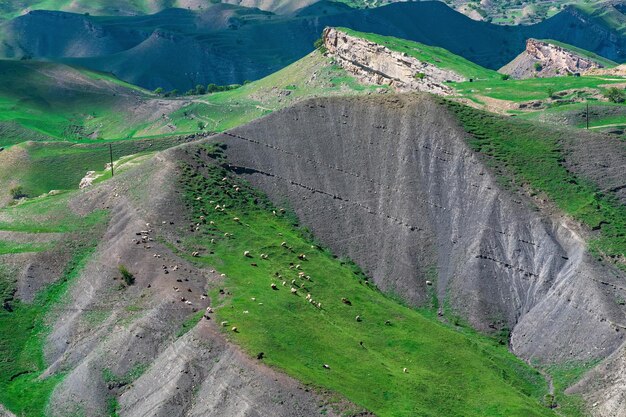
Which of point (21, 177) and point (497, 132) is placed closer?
point (497, 132)

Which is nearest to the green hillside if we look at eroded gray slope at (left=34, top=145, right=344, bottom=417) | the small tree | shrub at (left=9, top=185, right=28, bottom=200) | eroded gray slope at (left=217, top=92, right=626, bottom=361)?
eroded gray slope at (left=34, top=145, right=344, bottom=417)

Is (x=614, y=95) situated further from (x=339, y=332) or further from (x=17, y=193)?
(x=17, y=193)

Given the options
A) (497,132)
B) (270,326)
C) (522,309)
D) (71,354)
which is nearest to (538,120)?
(497,132)

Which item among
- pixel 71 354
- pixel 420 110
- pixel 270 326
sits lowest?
pixel 71 354

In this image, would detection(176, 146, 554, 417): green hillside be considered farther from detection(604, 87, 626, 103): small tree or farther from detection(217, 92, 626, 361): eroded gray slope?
detection(604, 87, 626, 103): small tree

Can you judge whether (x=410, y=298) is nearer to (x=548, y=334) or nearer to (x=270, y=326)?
(x=548, y=334)

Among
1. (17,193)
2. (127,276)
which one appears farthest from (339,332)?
(17,193)

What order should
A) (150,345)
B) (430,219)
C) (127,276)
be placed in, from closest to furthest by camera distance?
(150,345) < (127,276) < (430,219)
